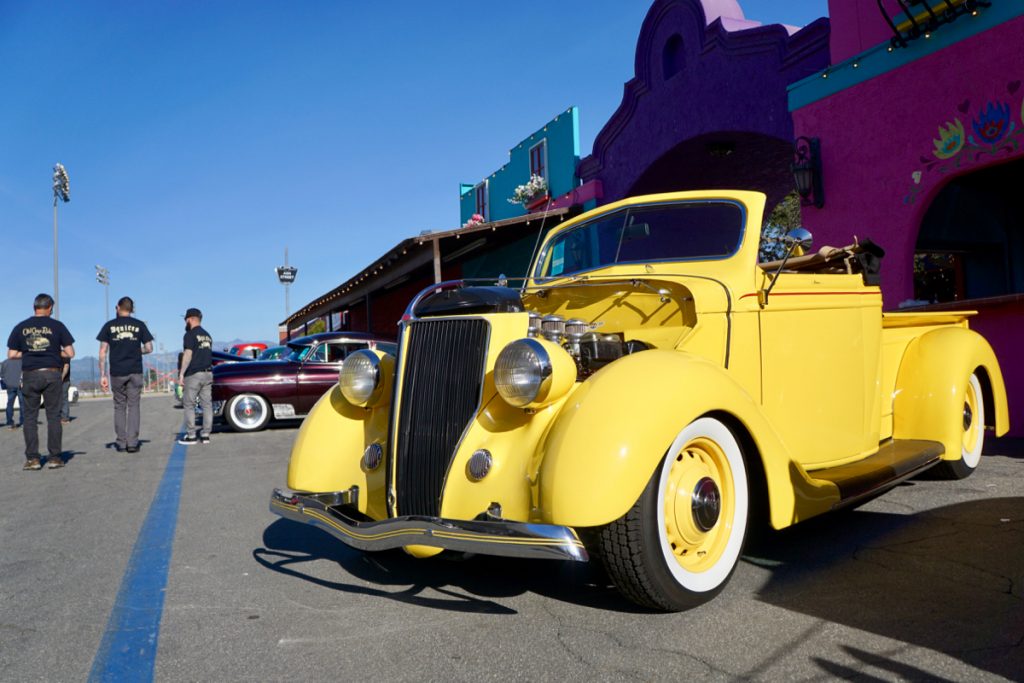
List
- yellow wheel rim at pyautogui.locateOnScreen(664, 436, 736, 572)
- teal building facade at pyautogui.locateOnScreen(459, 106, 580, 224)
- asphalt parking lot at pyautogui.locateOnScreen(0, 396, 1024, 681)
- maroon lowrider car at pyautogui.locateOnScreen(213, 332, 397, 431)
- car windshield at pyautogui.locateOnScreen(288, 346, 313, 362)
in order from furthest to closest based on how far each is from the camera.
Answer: teal building facade at pyautogui.locateOnScreen(459, 106, 580, 224)
car windshield at pyautogui.locateOnScreen(288, 346, 313, 362)
maroon lowrider car at pyautogui.locateOnScreen(213, 332, 397, 431)
yellow wheel rim at pyautogui.locateOnScreen(664, 436, 736, 572)
asphalt parking lot at pyautogui.locateOnScreen(0, 396, 1024, 681)

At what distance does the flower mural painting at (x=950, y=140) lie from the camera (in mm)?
7152

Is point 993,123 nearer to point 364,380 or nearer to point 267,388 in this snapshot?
point 364,380

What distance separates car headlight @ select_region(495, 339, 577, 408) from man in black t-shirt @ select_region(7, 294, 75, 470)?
593cm

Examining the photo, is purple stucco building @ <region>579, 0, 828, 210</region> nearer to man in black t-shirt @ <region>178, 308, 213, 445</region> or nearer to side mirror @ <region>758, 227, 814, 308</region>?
side mirror @ <region>758, 227, 814, 308</region>

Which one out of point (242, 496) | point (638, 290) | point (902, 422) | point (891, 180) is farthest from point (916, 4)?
point (242, 496)

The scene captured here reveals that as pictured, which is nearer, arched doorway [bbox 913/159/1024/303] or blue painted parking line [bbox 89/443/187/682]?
blue painted parking line [bbox 89/443/187/682]

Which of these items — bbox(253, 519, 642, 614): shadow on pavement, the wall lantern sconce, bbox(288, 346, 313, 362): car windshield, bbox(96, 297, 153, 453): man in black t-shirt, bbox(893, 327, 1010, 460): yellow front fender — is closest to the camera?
bbox(253, 519, 642, 614): shadow on pavement

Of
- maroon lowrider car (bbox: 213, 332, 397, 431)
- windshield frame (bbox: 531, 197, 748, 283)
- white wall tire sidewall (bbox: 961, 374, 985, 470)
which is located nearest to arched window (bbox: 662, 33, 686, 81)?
maroon lowrider car (bbox: 213, 332, 397, 431)

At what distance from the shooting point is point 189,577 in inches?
136

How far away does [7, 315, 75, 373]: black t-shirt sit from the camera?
7.22 metres

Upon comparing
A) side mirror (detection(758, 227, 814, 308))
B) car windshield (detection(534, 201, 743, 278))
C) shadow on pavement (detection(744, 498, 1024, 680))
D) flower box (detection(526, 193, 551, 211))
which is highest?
flower box (detection(526, 193, 551, 211))

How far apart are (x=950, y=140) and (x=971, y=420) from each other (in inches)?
137

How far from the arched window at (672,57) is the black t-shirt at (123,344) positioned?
27.6ft

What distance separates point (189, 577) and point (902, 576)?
3027 mm
